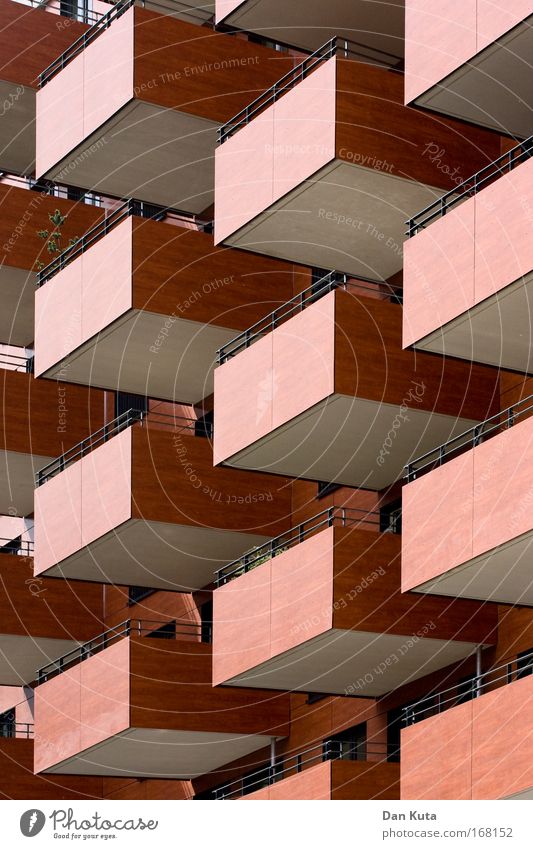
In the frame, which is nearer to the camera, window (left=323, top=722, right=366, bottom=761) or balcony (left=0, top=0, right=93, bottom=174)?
window (left=323, top=722, right=366, bottom=761)

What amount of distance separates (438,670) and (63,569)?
30.8 ft

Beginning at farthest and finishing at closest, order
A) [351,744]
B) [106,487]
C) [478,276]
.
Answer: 1. [106,487]
2. [351,744]
3. [478,276]

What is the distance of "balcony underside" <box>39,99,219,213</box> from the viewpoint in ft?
118

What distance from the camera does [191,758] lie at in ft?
116

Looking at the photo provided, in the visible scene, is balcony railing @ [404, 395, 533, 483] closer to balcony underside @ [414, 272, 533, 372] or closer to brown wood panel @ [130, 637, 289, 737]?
balcony underside @ [414, 272, 533, 372]

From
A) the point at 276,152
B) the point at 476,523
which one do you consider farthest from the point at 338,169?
the point at 476,523

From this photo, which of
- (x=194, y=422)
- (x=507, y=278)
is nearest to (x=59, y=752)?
(x=194, y=422)

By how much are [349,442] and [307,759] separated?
537 cm

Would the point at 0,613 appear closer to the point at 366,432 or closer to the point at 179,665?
the point at 179,665

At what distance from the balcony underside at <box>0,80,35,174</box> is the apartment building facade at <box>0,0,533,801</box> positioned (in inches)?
3.7

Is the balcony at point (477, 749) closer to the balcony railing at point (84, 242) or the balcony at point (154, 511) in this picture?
the balcony at point (154, 511)

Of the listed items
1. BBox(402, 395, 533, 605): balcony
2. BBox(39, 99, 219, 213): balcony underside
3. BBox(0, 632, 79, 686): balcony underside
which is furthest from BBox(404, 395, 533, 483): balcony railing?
BBox(0, 632, 79, 686): balcony underside

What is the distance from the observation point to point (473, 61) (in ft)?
90.0

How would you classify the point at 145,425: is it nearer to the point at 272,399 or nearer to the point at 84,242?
the point at 84,242
